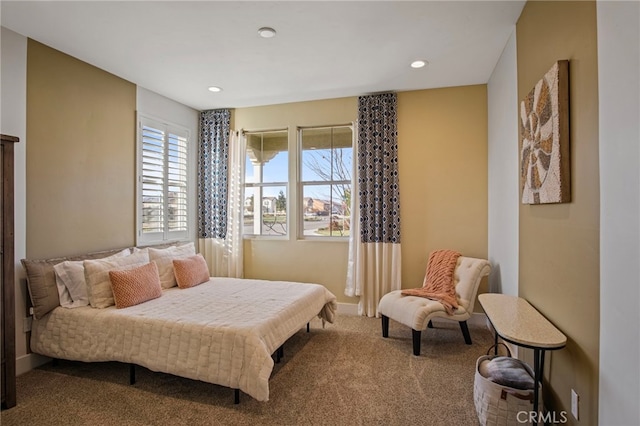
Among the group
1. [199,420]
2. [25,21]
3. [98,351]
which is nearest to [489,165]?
[199,420]

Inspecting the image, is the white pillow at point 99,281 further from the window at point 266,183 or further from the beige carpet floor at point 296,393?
the window at point 266,183

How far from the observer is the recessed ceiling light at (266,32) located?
2.64m

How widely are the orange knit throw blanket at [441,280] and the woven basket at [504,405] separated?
4.33ft

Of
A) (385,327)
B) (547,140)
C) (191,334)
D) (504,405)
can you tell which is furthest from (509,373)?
(191,334)

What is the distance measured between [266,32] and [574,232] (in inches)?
99.5

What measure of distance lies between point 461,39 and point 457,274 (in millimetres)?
2284

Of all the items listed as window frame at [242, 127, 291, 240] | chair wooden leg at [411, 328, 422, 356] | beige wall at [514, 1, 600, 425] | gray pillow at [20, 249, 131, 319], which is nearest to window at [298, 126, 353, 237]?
window frame at [242, 127, 291, 240]

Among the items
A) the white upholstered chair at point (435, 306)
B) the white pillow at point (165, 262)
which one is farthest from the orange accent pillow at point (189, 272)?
the white upholstered chair at point (435, 306)

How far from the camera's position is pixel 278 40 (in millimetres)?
2820

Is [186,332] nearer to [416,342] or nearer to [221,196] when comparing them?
[416,342]

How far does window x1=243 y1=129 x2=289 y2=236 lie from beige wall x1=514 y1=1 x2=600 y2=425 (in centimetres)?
319

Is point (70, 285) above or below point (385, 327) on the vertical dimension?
above

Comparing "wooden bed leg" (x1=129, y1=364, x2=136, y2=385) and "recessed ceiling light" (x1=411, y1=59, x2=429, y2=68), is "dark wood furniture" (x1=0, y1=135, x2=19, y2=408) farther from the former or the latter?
"recessed ceiling light" (x1=411, y1=59, x2=429, y2=68)

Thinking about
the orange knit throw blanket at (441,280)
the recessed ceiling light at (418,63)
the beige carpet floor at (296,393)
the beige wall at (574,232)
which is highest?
the recessed ceiling light at (418,63)
